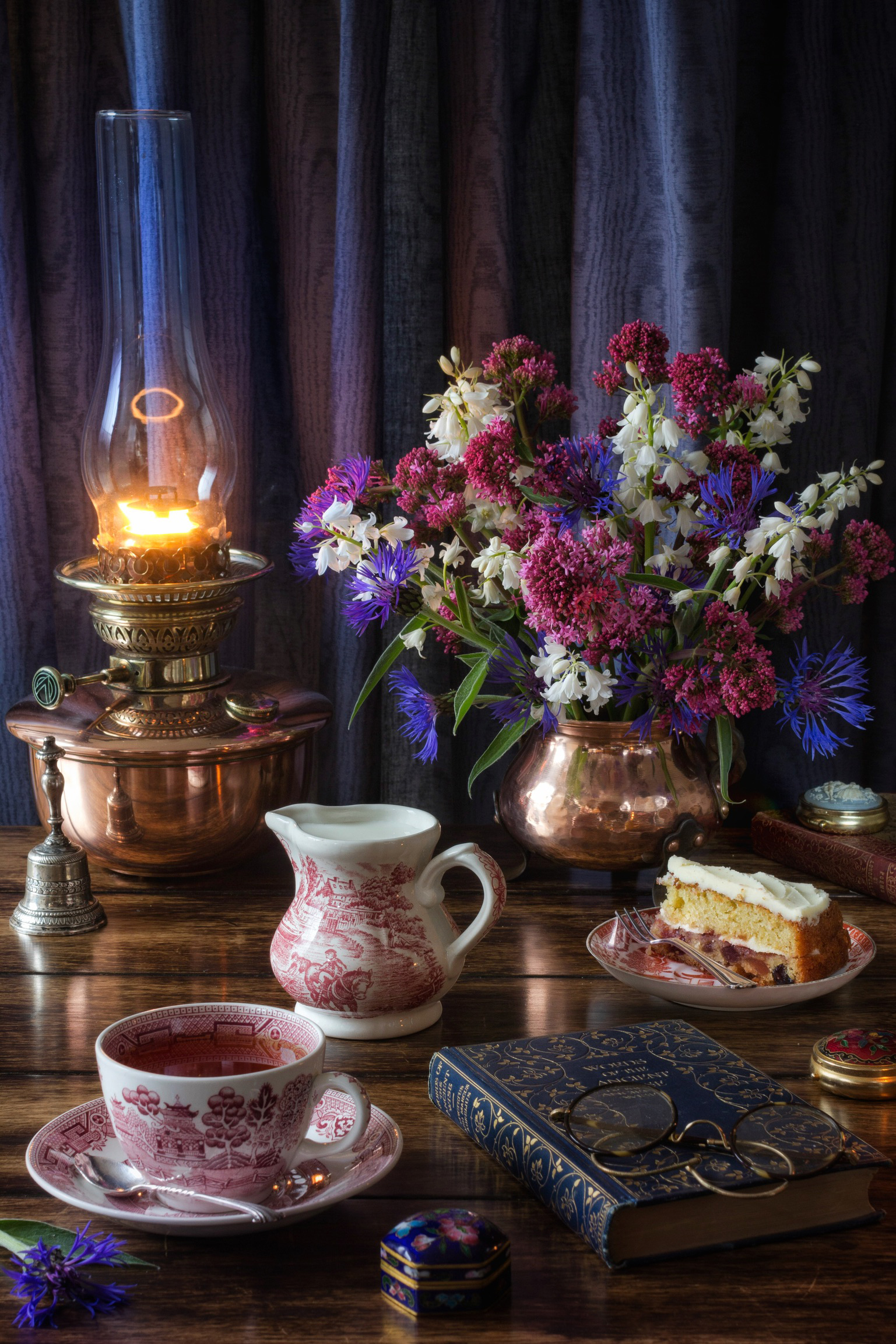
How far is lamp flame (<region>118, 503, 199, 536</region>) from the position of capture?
126 cm

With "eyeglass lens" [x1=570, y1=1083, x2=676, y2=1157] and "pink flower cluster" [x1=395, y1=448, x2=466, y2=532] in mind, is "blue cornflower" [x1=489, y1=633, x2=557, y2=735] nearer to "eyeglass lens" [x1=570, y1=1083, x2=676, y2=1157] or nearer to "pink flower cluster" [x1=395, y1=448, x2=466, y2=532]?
"pink flower cluster" [x1=395, y1=448, x2=466, y2=532]

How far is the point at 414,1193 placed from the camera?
693 mm

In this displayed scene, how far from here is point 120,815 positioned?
1.17 metres

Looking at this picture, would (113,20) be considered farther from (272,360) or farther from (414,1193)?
(414,1193)

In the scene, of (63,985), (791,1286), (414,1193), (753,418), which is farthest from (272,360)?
(791,1286)

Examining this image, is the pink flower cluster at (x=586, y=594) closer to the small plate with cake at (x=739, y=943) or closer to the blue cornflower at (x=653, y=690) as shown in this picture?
the blue cornflower at (x=653, y=690)

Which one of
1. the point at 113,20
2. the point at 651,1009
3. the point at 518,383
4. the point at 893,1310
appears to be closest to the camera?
the point at 893,1310

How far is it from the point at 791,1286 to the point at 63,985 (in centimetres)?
57

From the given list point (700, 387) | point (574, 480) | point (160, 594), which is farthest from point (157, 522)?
point (700, 387)

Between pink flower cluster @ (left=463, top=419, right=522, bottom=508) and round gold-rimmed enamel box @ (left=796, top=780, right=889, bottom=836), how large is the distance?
1.43ft

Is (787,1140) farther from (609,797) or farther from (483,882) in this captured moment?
(609,797)

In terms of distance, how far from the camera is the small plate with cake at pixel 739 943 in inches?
35.9

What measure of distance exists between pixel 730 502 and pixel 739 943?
33 cm

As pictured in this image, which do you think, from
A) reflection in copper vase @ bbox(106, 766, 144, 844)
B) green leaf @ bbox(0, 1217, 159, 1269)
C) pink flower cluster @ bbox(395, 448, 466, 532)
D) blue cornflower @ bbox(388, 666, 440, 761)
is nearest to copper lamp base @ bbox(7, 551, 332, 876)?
reflection in copper vase @ bbox(106, 766, 144, 844)
